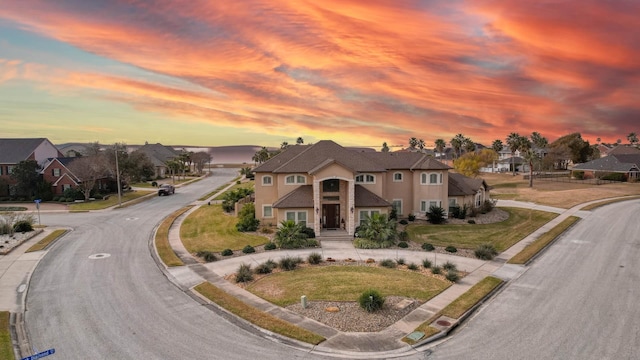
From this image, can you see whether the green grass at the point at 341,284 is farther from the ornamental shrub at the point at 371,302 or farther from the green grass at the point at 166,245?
the green grass at the point at 166,245

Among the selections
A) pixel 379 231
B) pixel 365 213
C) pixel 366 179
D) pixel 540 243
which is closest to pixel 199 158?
pixel 366 179

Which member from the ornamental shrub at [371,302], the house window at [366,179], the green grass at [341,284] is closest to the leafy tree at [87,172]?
the house window at [366,179]

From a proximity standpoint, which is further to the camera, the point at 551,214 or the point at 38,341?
the point at 551,214

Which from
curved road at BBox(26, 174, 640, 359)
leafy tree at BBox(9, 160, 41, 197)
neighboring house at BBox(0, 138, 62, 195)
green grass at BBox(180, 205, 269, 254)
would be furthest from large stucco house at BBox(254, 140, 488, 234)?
neighboring house at BBox(0, 138, 62, 195)

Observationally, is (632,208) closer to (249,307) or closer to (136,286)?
(249,307)

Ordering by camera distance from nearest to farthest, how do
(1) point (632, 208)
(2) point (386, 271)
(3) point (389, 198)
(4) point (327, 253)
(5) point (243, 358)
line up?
1. (5) point (243, 358)
2. (2) point (386, 271)
3. (4) point (327, 253)
4. (3) point (389, 198)
5. (1) point (632, 208)

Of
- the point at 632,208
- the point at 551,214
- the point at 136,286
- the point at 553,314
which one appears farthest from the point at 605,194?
the point at 136,286

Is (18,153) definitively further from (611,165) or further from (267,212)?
(611,165)
